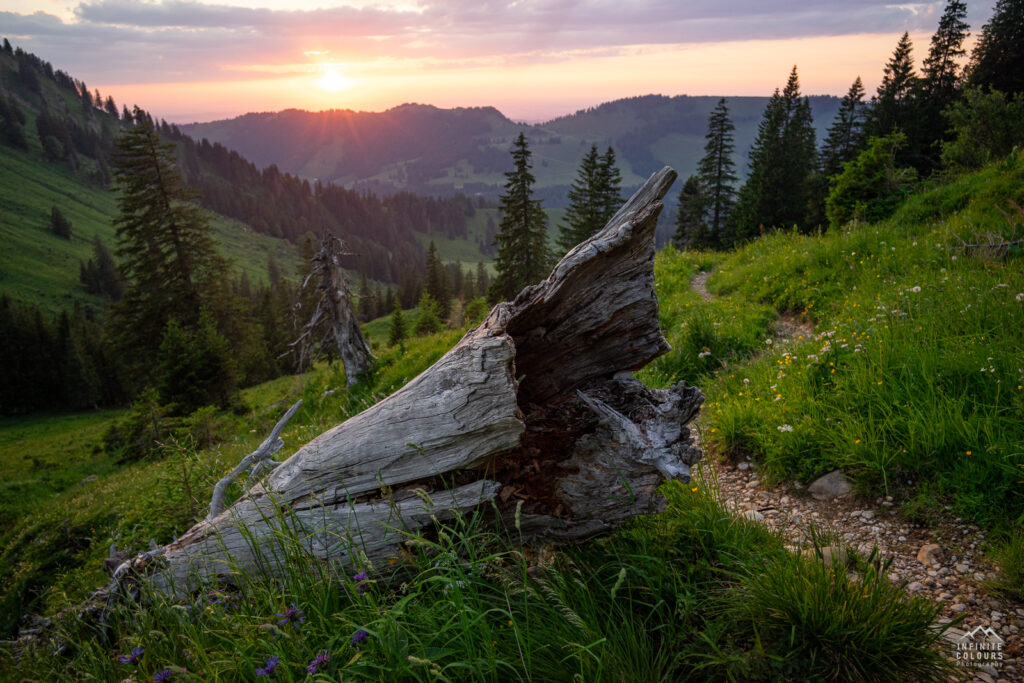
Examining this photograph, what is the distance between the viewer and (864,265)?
9156mm

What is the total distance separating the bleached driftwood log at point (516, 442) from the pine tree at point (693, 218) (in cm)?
5716

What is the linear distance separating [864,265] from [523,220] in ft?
89.0

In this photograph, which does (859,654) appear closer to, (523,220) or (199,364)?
(523,220)

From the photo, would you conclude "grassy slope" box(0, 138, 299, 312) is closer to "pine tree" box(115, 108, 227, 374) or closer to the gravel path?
"pine tree" box(115, 108, 227, 374)

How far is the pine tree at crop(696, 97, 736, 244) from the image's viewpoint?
2205 inches

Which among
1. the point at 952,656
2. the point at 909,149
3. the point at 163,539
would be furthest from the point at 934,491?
the point at 909,149

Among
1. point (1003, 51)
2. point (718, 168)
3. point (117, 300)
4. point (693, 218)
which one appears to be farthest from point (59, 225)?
point (1003, 51)

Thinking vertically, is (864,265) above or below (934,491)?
above

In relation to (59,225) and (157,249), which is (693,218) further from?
(59,225)

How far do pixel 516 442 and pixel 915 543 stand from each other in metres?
3.25

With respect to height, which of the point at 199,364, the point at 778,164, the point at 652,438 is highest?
the point at 778,164

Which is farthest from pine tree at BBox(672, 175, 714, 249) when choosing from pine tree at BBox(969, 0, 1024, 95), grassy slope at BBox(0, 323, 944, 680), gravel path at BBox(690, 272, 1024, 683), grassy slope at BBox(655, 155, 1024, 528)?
grassy slope at BBox(0, 323, 944, 680)

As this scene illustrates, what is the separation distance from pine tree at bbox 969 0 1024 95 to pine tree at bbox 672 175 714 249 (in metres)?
24.7

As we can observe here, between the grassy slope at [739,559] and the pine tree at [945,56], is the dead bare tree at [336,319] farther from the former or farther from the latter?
the pine tree at [945,56]
